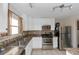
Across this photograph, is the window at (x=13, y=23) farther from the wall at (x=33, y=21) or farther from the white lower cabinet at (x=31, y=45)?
the white lower cabinet at (x=31, y=45)

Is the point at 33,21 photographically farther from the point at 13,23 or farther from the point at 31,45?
the point at 13,23

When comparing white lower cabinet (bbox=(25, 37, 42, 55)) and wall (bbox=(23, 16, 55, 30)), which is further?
wall (bbox=(23, 16, 55, 30))

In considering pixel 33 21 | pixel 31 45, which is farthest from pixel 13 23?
pixel 31 45

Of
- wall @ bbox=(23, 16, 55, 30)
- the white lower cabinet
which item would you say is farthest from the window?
the white lower cabinet

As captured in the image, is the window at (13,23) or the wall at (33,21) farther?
the wall at (33,21)

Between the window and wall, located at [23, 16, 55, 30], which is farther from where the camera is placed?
wall, located at [23, 16, 55, 30]

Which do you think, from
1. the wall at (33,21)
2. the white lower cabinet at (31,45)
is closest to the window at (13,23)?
the wall at (33,21)

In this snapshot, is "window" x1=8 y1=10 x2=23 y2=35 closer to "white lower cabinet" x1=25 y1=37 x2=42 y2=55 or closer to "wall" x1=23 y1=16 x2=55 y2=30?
"wall" x1=23 y1=16 x2=55 y2=30

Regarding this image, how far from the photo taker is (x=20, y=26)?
2.71 metres

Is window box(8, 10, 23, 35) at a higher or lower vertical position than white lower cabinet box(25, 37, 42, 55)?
higher
